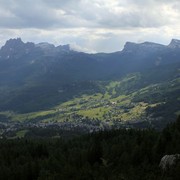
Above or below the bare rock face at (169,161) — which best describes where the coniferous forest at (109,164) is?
below

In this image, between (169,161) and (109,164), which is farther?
(109,164)

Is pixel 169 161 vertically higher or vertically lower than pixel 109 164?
higher

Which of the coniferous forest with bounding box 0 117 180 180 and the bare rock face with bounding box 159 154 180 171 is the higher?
the bare rock face with bounding box 159 154 180 171

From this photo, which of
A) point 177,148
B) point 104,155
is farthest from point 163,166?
point 104,155

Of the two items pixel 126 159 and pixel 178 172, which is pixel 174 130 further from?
pixel 178 172

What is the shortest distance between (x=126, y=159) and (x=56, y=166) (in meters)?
31.8

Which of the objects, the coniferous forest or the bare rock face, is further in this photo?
the coniferous forest

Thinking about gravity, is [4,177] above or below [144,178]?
below

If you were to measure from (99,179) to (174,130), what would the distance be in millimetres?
73028

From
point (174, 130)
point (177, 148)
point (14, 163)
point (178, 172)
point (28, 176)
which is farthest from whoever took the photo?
point (14, 163)

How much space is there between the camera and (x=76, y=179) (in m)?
130

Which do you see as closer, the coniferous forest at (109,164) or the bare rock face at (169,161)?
the bare rock face at (169,161)

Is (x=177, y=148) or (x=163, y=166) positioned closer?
(x=163, y=166)

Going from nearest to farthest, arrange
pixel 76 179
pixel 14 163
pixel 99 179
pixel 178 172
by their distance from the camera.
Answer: pixel 178 172 → pixel 99 179 → pixel 76 179 → pixel 14 163
